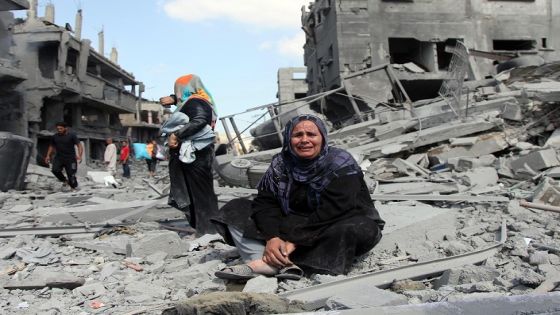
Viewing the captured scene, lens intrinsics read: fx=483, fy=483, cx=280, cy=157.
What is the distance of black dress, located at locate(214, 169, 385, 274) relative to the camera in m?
2.98

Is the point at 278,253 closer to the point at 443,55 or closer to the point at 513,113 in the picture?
the point at 513,113

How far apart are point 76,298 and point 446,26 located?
23.4 metres

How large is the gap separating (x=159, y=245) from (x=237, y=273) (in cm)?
128

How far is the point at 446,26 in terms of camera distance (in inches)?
914

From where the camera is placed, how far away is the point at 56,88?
2181 cm

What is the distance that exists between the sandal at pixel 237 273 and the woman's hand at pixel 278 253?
12cm

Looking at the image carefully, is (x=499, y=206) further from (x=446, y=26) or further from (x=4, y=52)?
(x=446, y=26)

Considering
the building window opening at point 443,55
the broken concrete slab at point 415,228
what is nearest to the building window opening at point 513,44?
the building window opening at point 443,55

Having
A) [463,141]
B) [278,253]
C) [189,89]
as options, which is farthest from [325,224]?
[463,141]

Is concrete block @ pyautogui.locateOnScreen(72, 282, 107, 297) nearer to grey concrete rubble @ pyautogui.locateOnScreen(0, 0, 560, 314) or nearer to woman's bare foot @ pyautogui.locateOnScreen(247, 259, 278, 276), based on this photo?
grey concrete rubble @ pyautogui.locateOnScreen(0, 0, 560, 314)

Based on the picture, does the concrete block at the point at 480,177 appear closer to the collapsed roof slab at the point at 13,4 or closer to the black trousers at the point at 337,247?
the black trousers at the point at 337,247

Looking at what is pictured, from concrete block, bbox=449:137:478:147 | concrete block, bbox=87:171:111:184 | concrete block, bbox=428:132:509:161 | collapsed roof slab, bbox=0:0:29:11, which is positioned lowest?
concrete block, bbox=87:171:111:184

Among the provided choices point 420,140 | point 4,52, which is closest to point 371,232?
point 420,140

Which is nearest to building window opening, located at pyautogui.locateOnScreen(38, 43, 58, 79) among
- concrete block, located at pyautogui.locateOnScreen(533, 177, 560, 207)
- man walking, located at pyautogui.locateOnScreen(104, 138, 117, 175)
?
man walking, located at pyautogui.locateOnScreen(104, 138, 117, 175)
